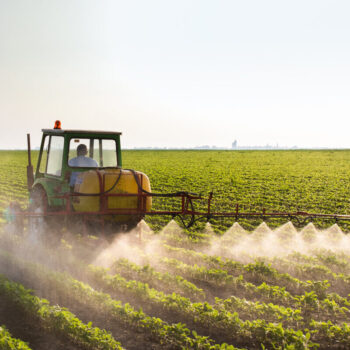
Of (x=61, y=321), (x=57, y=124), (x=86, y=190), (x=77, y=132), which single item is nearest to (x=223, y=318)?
(x=61, y=321)

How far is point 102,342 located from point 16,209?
3.96 meters

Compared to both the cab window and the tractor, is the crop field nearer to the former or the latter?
the tractor

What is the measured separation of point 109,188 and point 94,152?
4.81 ft

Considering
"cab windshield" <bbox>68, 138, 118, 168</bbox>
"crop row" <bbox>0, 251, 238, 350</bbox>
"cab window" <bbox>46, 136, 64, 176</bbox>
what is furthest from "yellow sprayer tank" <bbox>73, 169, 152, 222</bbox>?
"crop row" <bbox>0, 251, 238, 350</bbox>

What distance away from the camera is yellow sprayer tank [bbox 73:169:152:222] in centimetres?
661

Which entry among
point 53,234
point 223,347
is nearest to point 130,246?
point 53,234

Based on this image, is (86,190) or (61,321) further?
(86,190)

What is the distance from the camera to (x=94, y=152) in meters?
7.86

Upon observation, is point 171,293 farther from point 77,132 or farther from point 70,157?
point 77,132

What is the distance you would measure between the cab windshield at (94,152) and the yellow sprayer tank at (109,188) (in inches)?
24.9

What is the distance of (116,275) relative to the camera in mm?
6238

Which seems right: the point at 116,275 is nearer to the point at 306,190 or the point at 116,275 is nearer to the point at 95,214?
the point at 95,214

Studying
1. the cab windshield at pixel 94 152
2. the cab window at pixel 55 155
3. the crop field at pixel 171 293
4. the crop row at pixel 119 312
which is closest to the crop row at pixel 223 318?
the crop field at pixel 171 293

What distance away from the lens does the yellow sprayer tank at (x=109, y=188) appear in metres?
6.61
